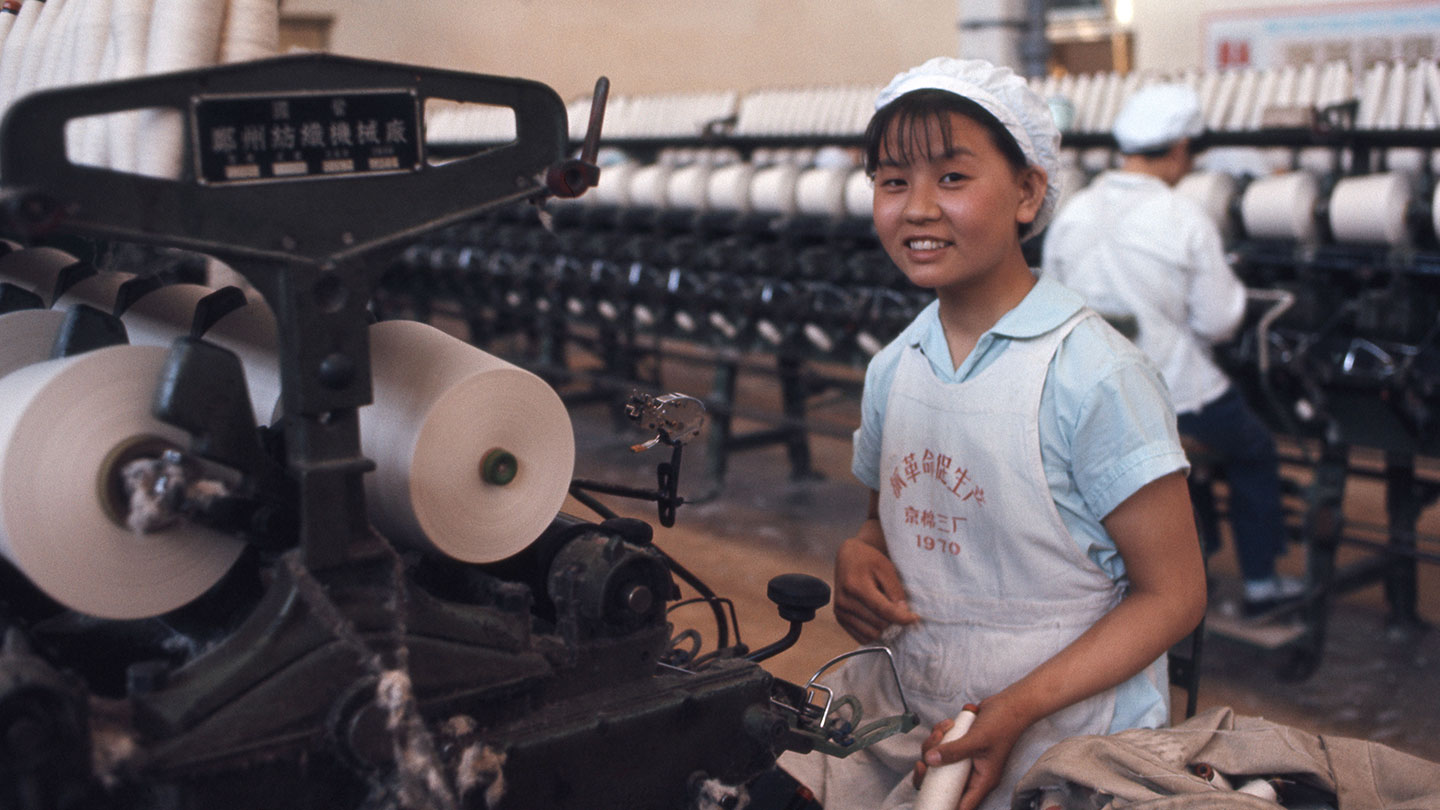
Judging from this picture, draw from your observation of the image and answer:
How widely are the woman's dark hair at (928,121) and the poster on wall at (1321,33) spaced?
6007 mm

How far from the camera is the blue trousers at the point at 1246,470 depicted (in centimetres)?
298

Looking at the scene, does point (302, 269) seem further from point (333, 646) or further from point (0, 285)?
point (0, 285)

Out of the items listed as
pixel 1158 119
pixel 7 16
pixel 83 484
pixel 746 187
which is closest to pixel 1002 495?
pixel 83 484

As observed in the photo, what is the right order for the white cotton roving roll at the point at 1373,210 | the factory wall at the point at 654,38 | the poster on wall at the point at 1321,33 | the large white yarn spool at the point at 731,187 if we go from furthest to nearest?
the factory wall at the point at 654,38 < the poster on wall at the point at 1321,33 < the large white yarn spool at the point at 731,187 < the white cotton roving roll at the point at 1373,210

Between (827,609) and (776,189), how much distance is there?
138 centimetres

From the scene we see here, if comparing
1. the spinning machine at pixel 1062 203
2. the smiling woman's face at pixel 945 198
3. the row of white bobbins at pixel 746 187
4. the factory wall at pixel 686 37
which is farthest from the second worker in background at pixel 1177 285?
the factory wall at pixel 686 37

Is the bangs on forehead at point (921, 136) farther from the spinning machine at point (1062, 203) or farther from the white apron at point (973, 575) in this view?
the spinning machine at point (1062, 203)

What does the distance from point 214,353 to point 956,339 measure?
761 mm

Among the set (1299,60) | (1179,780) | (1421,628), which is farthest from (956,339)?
(1299,60)

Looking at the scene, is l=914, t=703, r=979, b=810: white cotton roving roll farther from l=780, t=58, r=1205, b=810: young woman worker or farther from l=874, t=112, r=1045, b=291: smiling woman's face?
l=874, t=112, r=1045, b=291: smiling woman's face

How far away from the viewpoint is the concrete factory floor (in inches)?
87.3

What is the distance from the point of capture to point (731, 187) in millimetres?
3787

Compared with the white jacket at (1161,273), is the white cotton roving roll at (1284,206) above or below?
above

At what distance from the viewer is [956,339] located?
123 centimetres
